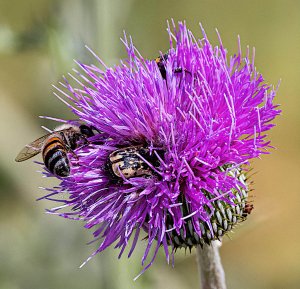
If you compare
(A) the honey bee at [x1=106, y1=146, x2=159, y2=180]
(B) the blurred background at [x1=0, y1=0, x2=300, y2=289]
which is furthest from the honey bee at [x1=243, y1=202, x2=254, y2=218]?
(B) the blurred background at [x1=0, y1=0, x2=300, y2=289]

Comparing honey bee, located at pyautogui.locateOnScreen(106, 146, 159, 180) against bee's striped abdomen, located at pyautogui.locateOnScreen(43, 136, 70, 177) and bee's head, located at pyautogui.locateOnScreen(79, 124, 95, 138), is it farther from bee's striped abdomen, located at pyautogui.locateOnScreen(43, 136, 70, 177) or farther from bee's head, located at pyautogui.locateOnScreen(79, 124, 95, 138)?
bee's head, located at pyautogui.locateOnScreen(79, 124, 95, 138)

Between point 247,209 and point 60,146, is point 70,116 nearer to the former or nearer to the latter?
point 60,146

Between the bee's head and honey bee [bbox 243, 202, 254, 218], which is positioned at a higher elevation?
the bee's head

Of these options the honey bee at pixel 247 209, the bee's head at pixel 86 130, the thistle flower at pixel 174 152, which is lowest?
the honey bee at pixel 247 209

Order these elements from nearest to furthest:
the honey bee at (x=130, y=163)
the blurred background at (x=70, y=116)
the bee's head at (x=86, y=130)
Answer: the honey bee at (x=130, y=163) → the bee's head at (x=86, y=130) → the blurred background at (x=70, y=116)

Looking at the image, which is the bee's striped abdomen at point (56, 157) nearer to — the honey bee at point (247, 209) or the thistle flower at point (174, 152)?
the thistle flower at point (174, 152)

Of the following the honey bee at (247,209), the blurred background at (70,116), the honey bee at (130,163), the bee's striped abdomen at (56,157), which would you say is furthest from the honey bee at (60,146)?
the blurred background at (70,116)

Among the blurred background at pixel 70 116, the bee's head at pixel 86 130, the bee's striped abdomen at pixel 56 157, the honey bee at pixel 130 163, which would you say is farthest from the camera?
the blurred background at pixel 70 116

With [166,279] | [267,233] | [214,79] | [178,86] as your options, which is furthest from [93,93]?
[267,233]
